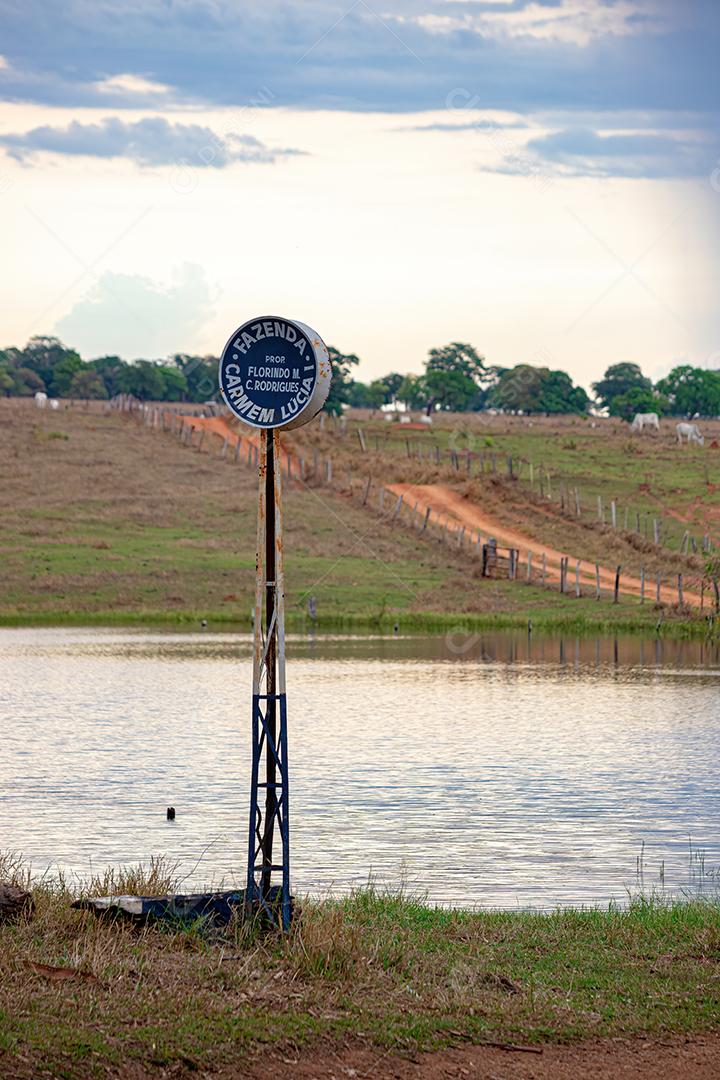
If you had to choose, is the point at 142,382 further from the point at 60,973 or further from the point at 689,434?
the point at 60,973

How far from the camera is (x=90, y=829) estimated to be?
21.7m

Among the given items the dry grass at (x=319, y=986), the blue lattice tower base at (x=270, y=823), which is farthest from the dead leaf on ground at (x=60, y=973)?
the blue lattice tower base at (x=270, y=823)

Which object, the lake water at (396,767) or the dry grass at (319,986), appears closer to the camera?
the dry grass at (319,986)

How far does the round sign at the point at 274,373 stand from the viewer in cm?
1372

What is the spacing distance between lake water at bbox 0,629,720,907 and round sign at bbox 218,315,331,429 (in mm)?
6098

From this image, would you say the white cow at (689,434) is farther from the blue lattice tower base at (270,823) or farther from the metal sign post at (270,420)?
the blue lattice tower base at (270,823)

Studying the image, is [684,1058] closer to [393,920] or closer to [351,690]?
[393,920]

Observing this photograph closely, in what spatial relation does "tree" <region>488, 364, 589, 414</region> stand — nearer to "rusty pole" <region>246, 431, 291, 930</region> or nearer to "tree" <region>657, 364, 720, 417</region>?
"tree" <region>657, 364, 720, 417</region>

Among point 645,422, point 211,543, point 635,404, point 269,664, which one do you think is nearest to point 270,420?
point 269,664

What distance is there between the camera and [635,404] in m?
184

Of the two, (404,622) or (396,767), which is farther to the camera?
(404,622)

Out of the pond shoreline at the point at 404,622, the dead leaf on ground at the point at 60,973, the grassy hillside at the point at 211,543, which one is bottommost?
the dead leaf on ground at the point at 60,973

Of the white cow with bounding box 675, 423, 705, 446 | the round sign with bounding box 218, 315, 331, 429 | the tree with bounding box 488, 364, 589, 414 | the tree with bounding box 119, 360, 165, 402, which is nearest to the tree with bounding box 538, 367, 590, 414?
the tree with bounding box 488, 364, 589, 414

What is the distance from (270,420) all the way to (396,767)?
16576 mm
